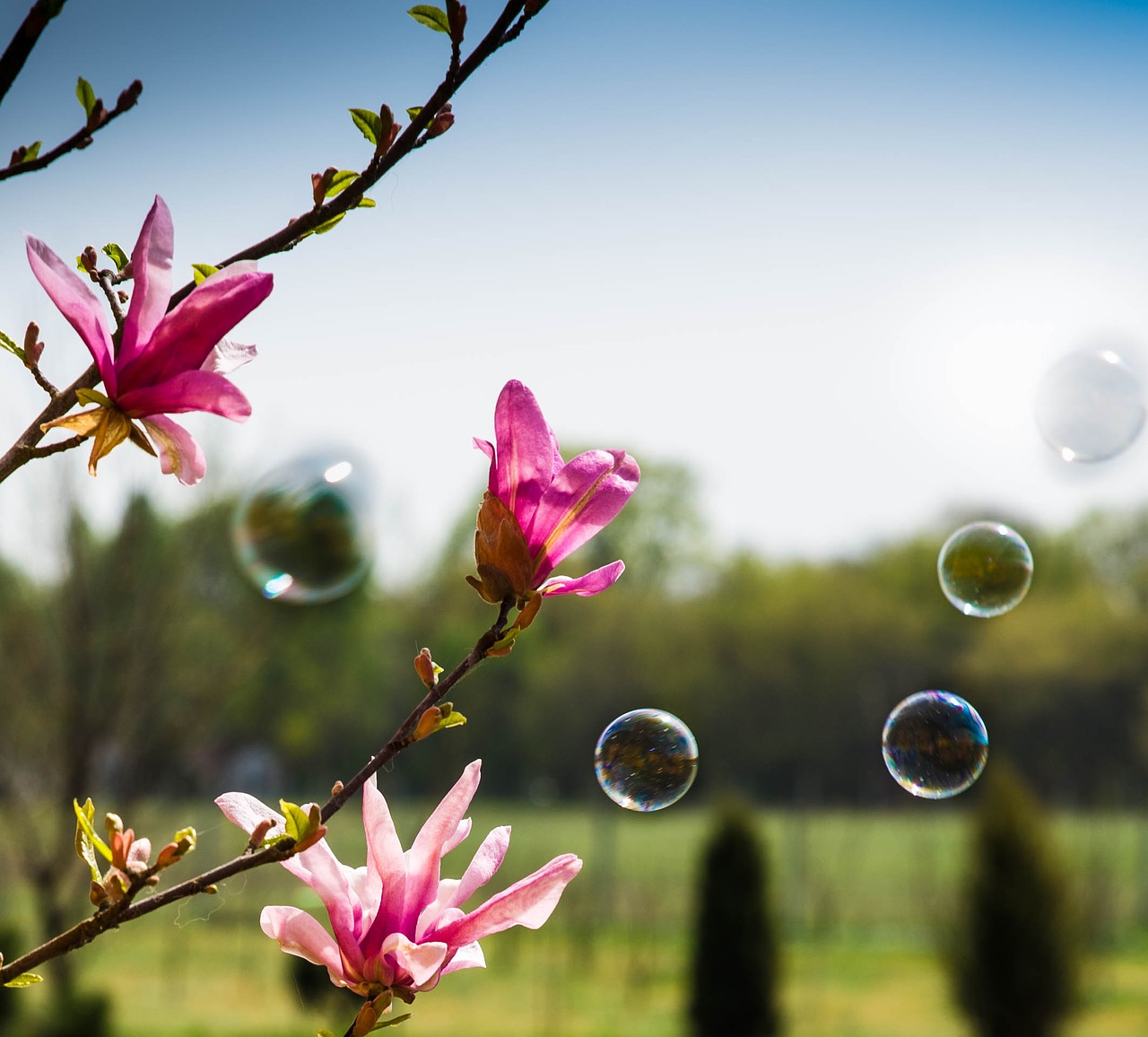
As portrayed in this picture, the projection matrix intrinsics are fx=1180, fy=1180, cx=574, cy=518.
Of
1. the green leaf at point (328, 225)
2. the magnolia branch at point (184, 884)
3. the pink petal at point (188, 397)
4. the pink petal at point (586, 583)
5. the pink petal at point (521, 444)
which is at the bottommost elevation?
the magnolia branch at point (184, 884)

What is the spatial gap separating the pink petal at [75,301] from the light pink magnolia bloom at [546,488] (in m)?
0.23

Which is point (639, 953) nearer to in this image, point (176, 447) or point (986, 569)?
point (986, 569)

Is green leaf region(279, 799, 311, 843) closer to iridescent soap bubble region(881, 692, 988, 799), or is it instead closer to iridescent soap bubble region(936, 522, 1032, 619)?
iridescent soap bubble region(881, 692, 988, 799)

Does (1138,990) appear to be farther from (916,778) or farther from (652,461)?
(652,461)

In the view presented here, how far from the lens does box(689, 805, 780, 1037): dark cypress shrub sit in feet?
25.1

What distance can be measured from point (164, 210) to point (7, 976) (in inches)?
18.5

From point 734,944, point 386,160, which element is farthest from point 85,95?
Result: point 734,944

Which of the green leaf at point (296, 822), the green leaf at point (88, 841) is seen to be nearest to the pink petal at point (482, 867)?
the green leaf at point (296, 822)

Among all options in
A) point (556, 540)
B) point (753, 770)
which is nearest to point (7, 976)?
point (556, 540)

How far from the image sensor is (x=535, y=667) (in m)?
20.2

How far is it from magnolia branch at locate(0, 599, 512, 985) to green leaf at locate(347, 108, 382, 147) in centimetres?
39

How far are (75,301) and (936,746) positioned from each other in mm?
2228

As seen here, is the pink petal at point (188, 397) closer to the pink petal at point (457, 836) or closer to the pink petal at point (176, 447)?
the pink petal at point (176, 447)

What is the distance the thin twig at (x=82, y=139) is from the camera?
32.8 inches
